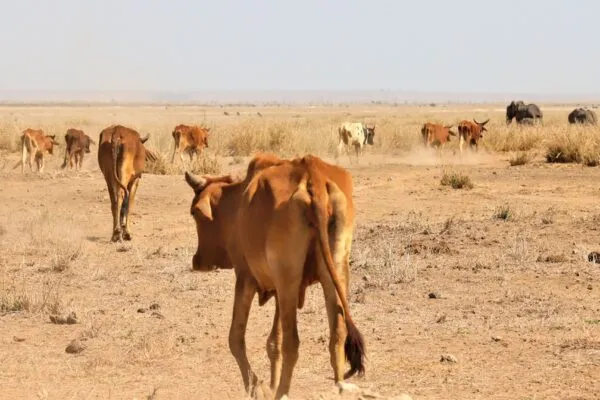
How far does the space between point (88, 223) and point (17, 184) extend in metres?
5.32

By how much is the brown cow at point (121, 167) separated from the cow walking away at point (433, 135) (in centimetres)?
1924

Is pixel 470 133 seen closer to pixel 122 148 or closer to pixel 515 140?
pixel 515 140

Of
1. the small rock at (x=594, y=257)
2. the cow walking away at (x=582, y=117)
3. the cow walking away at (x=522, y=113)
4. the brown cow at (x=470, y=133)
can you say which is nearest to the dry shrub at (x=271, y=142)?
the brown cow at (x=470, y=133)

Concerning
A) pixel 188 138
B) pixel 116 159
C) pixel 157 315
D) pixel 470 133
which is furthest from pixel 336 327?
pixel 470 133

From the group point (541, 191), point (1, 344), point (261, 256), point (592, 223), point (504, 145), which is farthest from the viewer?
point (504, 145)

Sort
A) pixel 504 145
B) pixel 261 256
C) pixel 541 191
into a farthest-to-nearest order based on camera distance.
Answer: pixel 504 145 → pixel 541 191 → pixel 261 256

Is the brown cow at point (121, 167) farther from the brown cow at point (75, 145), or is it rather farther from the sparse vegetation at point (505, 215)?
the brown cow at point (75, 145)

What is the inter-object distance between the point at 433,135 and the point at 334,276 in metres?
29.1

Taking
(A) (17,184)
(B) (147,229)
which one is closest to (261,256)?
(B) (147,229)

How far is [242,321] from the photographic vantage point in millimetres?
7078

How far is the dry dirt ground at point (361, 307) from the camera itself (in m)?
8.18

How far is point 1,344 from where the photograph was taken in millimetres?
9719

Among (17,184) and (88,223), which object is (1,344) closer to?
(88,223)

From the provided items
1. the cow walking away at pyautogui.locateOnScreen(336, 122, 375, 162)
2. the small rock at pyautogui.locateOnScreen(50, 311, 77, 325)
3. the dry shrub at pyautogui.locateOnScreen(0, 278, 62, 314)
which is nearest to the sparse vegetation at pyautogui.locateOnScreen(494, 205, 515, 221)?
the dry shrub at pyautogui.locateOnScreen(0, 278, 62, 314)
